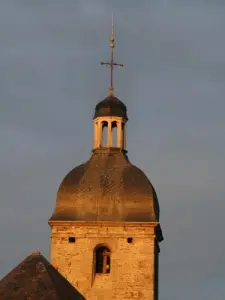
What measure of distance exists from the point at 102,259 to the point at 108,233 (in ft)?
3.34

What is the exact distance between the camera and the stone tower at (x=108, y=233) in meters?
60.5

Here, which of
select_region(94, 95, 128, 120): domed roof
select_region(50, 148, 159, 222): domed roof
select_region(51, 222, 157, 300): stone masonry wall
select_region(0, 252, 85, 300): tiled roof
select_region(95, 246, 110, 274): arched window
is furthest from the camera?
select_region(94, 95, 128, 120): domed roof

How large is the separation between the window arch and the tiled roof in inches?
142

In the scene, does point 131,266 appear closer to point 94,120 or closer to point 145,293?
point 145,293

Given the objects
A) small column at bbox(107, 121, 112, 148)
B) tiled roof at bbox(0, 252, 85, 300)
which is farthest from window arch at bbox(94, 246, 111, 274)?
small column at bbox(107, 121, 112, 148)

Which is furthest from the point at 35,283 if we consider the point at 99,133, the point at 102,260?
the point at 99,133

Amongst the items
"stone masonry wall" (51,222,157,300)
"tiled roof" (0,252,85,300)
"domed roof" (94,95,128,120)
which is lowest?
"tiled roof" (0,252,85,300)

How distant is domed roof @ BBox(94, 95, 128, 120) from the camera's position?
63.5 m

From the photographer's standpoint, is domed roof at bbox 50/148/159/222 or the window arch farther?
domed roof at bbox 50/148/159/222

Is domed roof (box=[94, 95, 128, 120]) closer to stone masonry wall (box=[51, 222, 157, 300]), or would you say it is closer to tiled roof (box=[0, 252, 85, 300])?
stone masonry wall (box=[51, 222, 157, 300])

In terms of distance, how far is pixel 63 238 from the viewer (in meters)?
Answer: 61.4

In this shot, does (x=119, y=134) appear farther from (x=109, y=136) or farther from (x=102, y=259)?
(x=102, y=259)

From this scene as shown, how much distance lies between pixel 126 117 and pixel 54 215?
5.18 m

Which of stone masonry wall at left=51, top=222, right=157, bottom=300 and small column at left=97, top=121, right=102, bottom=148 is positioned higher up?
small column at left=97, top=121, right=102, bottom=148
